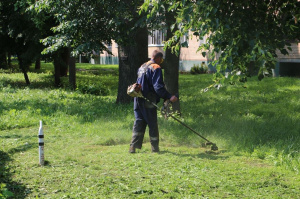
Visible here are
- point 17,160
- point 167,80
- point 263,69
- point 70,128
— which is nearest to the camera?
point 263,69

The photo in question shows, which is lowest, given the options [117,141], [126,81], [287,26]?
[117,141]

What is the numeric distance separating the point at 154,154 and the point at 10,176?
262 centimetres

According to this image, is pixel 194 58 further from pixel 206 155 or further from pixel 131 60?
pixel 206 155

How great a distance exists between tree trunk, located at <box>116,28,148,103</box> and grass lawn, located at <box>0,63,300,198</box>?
0.80 meters

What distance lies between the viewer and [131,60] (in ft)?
46.6

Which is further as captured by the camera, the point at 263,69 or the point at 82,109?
the point at 82,109

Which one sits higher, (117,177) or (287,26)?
(287,26)

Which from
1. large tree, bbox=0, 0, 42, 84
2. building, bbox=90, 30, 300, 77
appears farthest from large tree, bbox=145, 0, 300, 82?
large tree, bbox=0, 0, 42, 84

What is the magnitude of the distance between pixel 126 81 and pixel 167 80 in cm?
233

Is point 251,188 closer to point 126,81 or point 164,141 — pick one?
point 164,141

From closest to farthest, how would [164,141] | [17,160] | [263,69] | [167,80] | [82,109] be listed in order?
1. [263,69]
2. [17,160]
3. [164,141]
4. [167,80]
5. [82,109]

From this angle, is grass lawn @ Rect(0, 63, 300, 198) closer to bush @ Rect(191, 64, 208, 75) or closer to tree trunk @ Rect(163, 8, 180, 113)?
tree trunk @ Rect(163, 8, 180, 113)

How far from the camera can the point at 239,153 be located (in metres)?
8.41

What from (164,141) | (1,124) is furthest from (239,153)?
(1,124)
